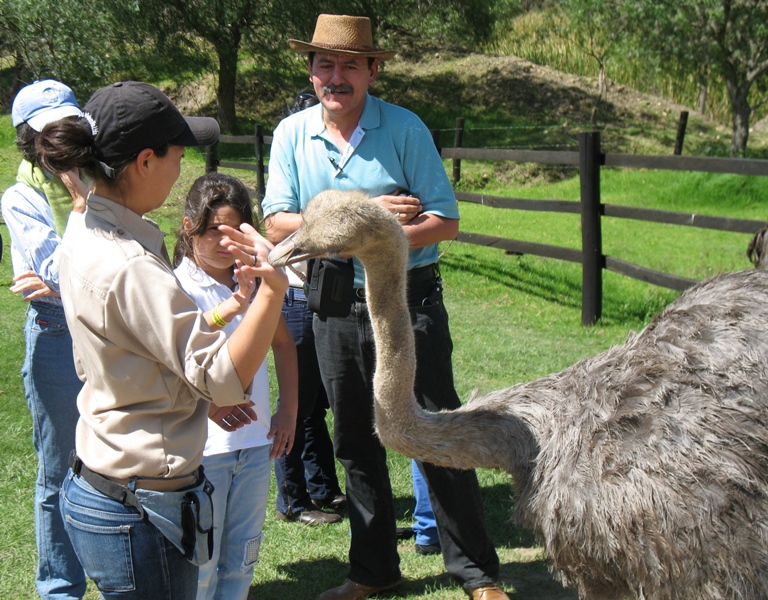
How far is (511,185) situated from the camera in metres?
16.5

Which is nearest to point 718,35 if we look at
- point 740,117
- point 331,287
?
point 740,117

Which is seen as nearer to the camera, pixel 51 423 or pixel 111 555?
pixel 111 555

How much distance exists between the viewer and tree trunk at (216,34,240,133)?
19984 millimetres

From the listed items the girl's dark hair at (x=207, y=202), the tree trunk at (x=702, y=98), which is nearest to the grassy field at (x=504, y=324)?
the girl's dark hair at (x=207, y=202)

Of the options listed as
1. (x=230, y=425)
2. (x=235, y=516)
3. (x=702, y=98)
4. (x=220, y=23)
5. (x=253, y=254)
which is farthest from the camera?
(x=702, y=98)

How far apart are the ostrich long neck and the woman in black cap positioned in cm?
88

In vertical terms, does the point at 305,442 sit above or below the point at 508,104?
below

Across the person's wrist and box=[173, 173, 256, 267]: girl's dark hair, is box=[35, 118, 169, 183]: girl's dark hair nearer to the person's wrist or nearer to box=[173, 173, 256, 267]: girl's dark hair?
the person's wrist

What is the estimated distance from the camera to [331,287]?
356cm

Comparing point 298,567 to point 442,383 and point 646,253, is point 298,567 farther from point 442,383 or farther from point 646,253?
point 646,253

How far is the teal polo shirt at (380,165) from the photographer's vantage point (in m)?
3.70

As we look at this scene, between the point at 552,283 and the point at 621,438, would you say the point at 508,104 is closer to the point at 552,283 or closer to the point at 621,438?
the point at 552,283

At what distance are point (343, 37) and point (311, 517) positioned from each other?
98.4 inches

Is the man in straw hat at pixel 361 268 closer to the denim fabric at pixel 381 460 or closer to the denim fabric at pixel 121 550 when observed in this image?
the denim fabric at pixel 381 460
